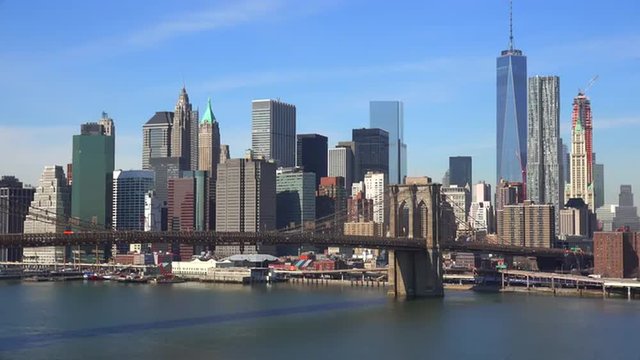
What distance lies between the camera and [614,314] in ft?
125

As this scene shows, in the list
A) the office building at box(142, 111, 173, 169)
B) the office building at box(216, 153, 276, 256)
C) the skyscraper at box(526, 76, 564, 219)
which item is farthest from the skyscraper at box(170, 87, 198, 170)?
the skyscraper at box(526, 76, 564, 219)

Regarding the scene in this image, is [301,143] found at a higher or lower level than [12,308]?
higher

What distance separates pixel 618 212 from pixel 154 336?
177m

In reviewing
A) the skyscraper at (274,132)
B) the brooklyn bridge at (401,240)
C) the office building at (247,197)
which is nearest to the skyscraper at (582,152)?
the skyscraper at (274,132)

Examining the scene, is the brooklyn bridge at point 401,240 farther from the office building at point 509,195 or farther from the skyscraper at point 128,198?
the office building at point 509,195

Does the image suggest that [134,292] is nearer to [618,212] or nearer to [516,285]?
[516,285]

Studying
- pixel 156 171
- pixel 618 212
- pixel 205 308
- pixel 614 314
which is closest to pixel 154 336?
pixel 205 308

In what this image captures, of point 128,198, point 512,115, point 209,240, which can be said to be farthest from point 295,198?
point 209,240

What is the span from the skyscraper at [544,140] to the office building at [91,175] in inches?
3715

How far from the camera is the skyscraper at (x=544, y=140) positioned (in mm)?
185375

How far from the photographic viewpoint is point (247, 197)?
113 m

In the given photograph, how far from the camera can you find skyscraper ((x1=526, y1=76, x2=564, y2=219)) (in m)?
185

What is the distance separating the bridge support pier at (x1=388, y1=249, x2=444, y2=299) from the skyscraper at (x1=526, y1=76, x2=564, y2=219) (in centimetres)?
14006

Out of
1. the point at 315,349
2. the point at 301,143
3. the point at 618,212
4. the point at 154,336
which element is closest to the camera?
the point at 315,349
